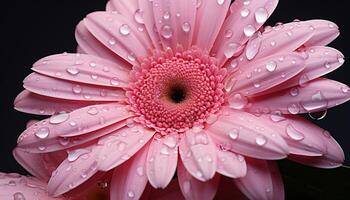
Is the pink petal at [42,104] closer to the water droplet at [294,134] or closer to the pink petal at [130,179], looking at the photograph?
the pink petal at [130,179]

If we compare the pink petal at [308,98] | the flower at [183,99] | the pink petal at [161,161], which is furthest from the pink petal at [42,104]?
the pink petal at [308,98]

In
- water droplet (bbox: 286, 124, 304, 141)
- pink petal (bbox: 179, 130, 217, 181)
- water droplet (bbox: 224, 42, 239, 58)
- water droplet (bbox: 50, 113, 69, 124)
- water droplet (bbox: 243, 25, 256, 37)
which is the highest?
Result: water droplet (bbox: 243, 25, 256, 37)

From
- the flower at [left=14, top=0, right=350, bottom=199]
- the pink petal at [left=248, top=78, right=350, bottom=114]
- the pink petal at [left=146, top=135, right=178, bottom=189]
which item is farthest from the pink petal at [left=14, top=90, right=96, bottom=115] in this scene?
the pink petal at [left=248, top=78, right=350, bottom=114]

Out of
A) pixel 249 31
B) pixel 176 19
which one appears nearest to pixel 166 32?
pixel 176 19

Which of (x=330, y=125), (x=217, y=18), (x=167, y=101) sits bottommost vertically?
(x=330, y=125)

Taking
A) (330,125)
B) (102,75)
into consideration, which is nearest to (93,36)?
(102,75)

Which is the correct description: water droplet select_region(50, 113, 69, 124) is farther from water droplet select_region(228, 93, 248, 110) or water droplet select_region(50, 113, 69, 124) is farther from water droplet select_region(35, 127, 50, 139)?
water droplet select_region(228, 93, 248, 110)

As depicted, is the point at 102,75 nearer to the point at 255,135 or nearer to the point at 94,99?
the point at 94,99

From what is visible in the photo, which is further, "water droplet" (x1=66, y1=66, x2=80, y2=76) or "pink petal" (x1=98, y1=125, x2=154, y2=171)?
"water droplet" (x1=66, y1=66, x2=80, y2=76)
